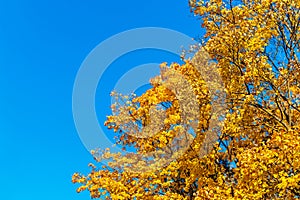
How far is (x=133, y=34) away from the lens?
96.0 feet

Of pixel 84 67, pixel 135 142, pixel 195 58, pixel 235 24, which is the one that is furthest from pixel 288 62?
pixel 84 67

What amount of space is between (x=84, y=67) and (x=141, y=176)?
768cm

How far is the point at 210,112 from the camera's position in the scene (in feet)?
76.2

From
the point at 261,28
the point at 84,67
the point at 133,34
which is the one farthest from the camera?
the point at 133,34

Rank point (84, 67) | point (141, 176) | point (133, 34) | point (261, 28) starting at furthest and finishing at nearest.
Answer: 1. point (133, 34)
2. point (84, 67)
3. point (261, 28)
4. point (141, 176)

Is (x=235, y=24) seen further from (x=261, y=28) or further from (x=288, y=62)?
(x=288, y=62)

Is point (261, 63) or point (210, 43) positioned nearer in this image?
point (261, 63)

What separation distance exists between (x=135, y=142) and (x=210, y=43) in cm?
727

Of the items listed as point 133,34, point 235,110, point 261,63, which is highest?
point 133,34

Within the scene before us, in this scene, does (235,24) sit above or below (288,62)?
above

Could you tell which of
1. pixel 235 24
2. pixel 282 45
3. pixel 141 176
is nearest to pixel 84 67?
pixel 141 176

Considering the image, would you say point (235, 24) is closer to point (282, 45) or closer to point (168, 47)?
point (282, 45)

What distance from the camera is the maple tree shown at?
22641 millimetres

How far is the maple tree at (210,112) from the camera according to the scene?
74.3 ft
